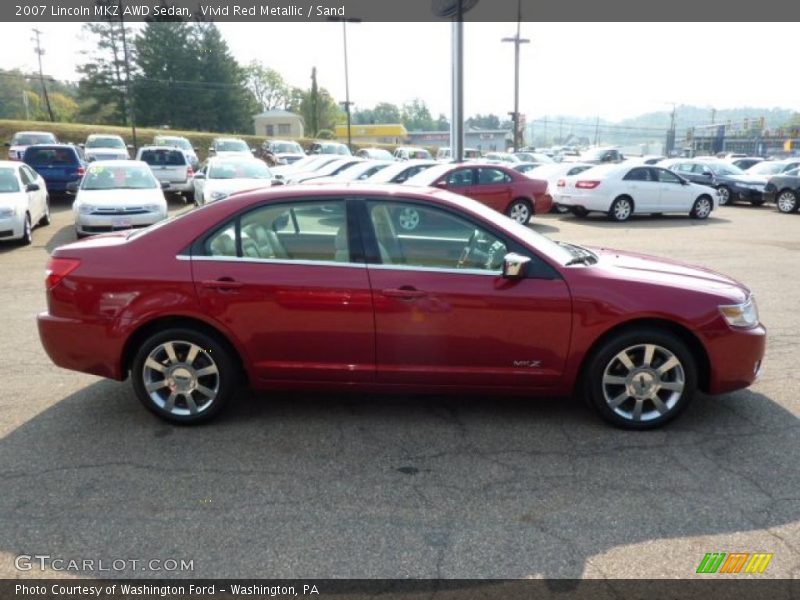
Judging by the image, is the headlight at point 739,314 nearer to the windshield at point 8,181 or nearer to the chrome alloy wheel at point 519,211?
the chrome alloy wheel at point 519,211

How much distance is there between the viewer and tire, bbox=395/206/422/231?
429 cm

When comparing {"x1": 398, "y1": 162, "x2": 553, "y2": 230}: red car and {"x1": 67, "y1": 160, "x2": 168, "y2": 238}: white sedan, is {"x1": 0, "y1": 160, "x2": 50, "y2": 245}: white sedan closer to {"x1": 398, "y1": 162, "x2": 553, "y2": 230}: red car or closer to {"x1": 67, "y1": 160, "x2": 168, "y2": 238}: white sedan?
{"x1": 67, "y1": 160, "x2": 168, "y2": 238}: white sedan

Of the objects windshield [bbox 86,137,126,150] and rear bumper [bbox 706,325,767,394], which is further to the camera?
windshield [bbox 86,137,126,150]

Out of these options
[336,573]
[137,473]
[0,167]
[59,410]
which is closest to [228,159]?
[0,167]

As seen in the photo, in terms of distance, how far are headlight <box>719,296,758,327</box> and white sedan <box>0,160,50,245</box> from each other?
11446mm

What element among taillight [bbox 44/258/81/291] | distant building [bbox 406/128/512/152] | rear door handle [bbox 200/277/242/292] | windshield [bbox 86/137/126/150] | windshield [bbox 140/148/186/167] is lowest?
rear door handle [bbox 200/277/242/292]

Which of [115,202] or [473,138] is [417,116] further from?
[115,202]

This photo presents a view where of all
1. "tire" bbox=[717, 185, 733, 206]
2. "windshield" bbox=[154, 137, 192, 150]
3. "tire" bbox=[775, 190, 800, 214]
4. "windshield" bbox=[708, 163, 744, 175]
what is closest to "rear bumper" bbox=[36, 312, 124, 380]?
"tire" bbox=[775, 190, 800, 214]

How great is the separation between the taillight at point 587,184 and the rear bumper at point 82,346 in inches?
581

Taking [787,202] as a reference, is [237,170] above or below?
above

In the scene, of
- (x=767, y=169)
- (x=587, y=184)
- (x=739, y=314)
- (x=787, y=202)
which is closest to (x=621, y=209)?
(x=587, y=184)

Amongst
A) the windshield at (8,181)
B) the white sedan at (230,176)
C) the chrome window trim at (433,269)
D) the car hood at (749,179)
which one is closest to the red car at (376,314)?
the chrome window trim at (433,269)

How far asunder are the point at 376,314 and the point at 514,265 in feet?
3.03

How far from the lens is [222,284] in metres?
4.22
